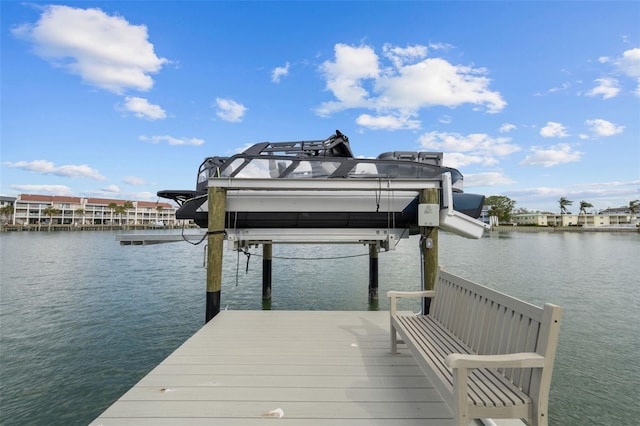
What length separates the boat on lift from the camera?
6078 mm

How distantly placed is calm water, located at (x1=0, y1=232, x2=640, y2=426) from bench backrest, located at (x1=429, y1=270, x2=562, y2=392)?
2.64 metres

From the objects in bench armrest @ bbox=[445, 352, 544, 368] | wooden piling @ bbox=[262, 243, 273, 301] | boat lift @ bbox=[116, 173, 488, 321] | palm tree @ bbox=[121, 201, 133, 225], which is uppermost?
palm tree @ bbox=[121, 201, 133, 225]

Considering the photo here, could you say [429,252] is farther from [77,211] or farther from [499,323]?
[77,211]

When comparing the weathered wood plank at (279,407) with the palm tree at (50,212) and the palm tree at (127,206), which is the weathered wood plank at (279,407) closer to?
the palm tree at (50,212)

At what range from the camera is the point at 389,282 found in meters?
13.6

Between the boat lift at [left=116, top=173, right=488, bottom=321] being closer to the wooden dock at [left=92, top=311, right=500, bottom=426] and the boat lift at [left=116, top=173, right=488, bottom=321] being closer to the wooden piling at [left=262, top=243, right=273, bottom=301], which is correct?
the wooden dock at [left=92, top=311, right=500, bottom=426]

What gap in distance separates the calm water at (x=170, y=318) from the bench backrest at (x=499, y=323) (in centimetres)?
264

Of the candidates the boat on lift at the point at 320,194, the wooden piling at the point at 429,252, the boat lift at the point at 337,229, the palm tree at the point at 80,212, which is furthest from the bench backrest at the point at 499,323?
the palm tree at the point at 80,212

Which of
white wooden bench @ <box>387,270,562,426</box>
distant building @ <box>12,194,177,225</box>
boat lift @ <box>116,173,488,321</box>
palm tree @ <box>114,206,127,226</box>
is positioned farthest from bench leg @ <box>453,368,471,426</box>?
palm tree @ <box>114,206,127,226</box>

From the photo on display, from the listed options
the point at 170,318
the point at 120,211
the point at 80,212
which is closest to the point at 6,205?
the point at 80,212

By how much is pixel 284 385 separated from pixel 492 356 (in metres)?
1.81

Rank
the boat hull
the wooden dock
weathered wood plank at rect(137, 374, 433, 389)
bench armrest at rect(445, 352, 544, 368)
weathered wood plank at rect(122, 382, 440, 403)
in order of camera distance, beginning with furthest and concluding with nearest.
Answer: the boat hull
weathered wood plank at rect(137, 374, 433, 389)
weathered wood plank at rect(122, 382, 440, 403)
the wooden dock
bench armrest at rect(445, 352, 544, 368)

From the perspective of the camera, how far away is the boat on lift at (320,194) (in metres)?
6.08

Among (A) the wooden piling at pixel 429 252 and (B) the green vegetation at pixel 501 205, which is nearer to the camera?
(A) the wooden piling at pixel 429 252
